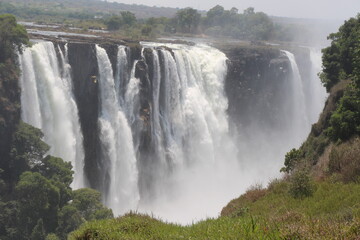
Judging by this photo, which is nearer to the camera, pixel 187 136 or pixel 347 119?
pixel 347 119

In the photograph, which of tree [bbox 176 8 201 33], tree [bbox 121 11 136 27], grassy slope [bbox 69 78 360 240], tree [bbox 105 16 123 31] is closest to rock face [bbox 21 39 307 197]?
grassy slope [bbox 69 78 360 240]

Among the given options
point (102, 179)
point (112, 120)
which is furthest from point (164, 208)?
point (112, 120)

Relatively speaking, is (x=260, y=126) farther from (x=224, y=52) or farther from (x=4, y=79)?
(x=4, y=79)

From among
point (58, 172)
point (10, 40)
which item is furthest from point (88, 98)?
point (58, 172)

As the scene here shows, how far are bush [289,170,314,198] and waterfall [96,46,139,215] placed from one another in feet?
64.2

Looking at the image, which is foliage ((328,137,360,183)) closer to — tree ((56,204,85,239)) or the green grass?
the green grass

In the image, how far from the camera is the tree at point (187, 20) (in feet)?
241

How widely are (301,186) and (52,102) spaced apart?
63.3ft

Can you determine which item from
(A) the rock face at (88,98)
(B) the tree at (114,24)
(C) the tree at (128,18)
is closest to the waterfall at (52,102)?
(A) the rock face at (88,98)

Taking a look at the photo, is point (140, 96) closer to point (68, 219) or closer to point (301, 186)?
point (68, 219)

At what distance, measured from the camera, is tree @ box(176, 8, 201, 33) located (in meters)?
73.5

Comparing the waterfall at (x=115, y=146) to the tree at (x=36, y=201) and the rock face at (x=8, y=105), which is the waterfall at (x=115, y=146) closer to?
the rock face at (x=8, y=105)

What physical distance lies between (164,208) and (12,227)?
34.7 feet

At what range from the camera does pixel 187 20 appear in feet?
243
